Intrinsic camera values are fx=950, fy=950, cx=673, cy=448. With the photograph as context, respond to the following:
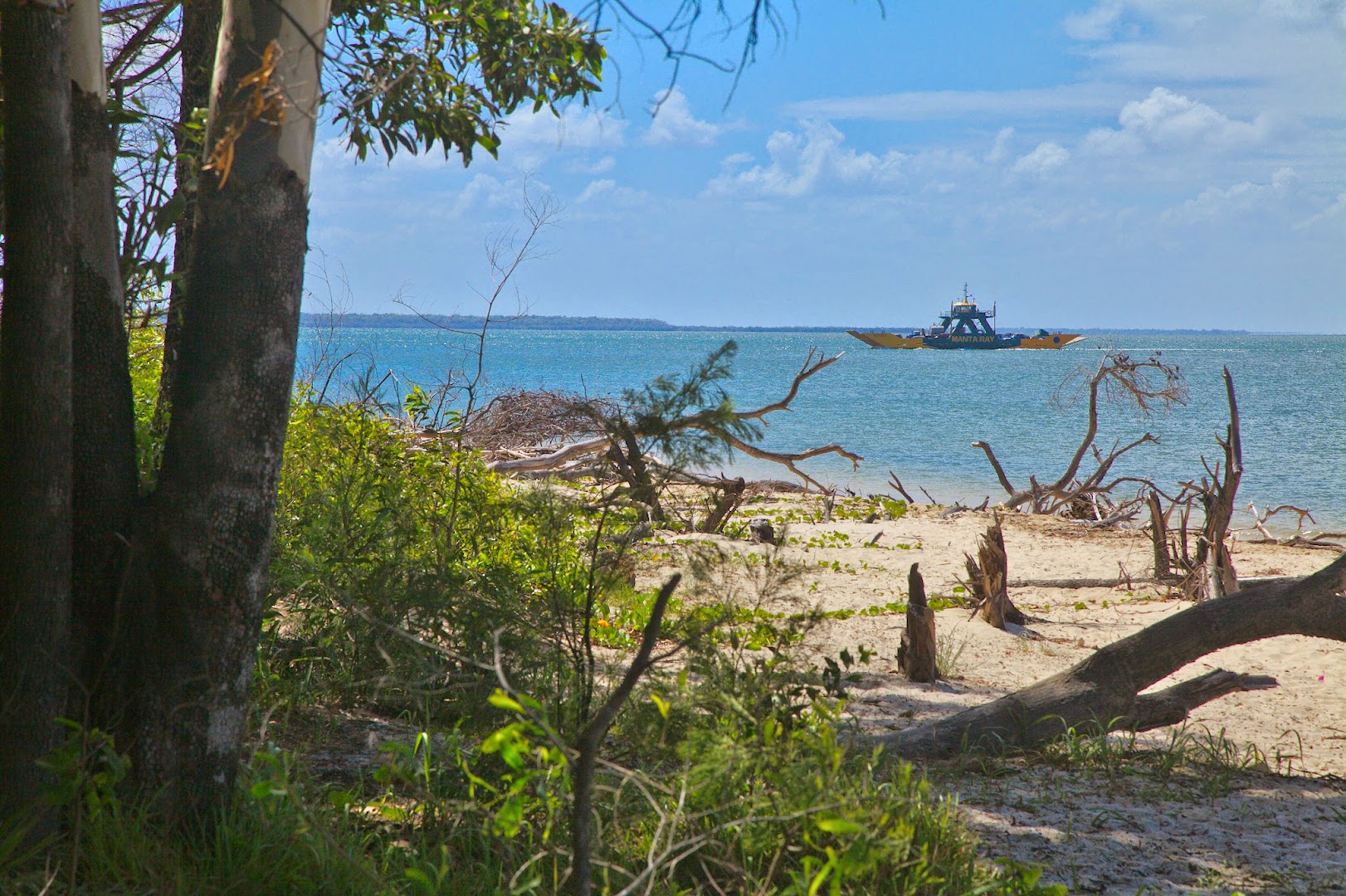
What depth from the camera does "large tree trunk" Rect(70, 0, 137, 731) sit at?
2709mm

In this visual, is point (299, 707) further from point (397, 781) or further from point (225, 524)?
point (225, 524)

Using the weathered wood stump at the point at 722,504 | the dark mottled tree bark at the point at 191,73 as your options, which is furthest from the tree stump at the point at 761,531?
the dark mottled tree bark at the point at 191,73

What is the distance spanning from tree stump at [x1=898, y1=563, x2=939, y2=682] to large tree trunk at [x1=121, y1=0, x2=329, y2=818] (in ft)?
16.1

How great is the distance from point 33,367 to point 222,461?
51 cm

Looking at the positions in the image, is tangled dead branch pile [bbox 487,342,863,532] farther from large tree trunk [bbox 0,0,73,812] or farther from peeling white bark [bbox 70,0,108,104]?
peeling white bark [bbox 70,0,108,104]

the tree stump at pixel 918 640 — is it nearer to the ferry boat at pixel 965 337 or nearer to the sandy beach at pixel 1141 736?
the sandy beach at pixel 1141 736

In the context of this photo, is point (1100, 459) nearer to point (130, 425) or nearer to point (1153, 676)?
point (1153, 676)

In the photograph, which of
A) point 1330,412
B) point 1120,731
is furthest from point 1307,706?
point 1330,412

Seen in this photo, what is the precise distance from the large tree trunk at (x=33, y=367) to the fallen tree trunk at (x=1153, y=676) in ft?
12.3

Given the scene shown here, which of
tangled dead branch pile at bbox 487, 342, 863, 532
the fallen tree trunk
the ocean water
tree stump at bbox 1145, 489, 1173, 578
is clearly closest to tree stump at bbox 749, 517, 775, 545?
the ocean water

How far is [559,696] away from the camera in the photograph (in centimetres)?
310

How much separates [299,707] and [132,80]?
3515mm

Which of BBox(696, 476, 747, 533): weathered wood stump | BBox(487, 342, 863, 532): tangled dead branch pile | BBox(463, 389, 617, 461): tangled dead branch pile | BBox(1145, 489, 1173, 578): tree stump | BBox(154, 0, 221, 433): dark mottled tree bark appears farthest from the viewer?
BBox(463, 389, 617, 461): tangled dead branch pile

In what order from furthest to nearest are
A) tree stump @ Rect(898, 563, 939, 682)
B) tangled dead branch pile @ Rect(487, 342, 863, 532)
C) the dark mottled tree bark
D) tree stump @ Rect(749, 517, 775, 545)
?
tree stump @ Rect(749, 517, 775, 545) < tree stump @ Rect(898, 563, 939, 682) < the dark mottled tree bark < tangled dead branch pile @ Rect(487, 342, 863, 532)
